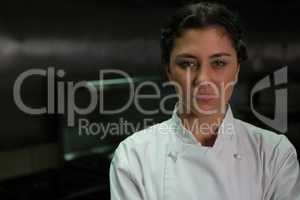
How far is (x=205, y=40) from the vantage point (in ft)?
2.15

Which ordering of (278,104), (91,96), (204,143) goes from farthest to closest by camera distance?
(278,104)
(91,96)
(204,143)

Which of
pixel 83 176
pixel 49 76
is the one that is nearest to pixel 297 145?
pixel 83 176

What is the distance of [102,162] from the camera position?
1.23m

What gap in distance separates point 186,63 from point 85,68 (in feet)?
1.98

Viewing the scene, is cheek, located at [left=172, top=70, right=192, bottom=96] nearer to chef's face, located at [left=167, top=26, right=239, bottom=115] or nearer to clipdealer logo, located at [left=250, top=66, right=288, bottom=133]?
chef's face, located at [left=167, top=26, right=239, bottom=115]

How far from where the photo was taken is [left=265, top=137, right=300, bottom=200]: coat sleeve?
26.0 inches

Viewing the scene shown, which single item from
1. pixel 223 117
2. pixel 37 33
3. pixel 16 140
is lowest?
pixel 16 140

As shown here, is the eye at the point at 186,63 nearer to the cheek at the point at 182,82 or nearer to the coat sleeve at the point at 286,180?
the cheek at the point at 182,82

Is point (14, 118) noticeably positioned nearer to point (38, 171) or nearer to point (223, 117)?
point (38, 171)

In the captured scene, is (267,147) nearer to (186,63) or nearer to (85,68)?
(186,63)

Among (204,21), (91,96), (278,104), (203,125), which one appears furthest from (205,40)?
(278,104)

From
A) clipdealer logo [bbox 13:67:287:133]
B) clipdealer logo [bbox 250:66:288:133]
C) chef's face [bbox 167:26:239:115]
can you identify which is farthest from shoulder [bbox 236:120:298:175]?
clipdealer logo [bbox 250:66:288:133]

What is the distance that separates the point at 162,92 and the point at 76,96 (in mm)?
290

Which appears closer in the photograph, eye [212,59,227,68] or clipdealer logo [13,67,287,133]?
eye [212,59,227,68]
